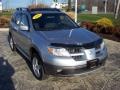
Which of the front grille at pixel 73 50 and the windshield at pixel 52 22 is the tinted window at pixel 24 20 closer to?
the windshield at pixel 52 22

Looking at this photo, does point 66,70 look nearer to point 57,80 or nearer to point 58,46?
point 58,46

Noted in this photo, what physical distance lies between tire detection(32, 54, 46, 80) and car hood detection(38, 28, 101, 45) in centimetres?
63

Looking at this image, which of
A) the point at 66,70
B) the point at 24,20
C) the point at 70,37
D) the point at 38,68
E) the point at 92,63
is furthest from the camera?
the point at 24,20

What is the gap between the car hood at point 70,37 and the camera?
21.4ft

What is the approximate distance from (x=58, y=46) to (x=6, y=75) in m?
2.11

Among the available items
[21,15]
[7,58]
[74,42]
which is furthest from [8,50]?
[74,42]

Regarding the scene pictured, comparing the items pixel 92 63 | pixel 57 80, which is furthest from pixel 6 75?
pixel 92 63

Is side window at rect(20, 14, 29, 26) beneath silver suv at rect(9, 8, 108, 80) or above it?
above

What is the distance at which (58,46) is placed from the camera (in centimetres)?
633

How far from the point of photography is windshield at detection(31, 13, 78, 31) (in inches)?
303

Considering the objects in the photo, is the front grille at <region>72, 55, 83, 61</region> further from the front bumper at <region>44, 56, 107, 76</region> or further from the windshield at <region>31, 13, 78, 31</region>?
the windshield at <region>31, 13, 78, 31</region>

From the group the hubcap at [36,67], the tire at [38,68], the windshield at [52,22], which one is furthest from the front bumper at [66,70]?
the windshield at [52,22]

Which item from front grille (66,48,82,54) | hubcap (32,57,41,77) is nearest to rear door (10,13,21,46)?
hubcap (32,57,41,77)

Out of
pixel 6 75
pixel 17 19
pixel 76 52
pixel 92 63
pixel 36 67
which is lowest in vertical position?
pixel 6 75
